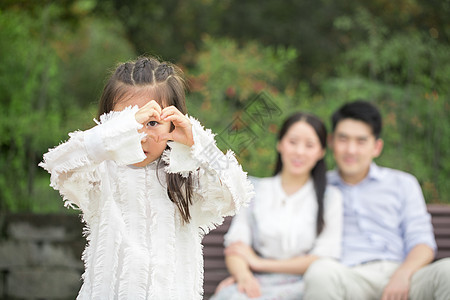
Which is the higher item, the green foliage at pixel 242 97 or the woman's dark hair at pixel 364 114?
the green foliage at pixel 242 97

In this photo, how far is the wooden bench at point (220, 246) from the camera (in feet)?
10.3

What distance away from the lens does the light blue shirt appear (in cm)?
298

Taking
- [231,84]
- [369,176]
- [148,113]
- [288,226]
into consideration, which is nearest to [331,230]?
[288,226]

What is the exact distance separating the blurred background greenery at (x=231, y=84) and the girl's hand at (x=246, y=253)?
1.59 ft

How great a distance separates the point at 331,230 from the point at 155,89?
4.61ft

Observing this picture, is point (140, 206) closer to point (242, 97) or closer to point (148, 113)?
point (148, 113)

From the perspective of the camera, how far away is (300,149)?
297cm

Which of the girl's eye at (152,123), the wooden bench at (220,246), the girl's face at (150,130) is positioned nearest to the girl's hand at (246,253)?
the wooden bench at (220,246)

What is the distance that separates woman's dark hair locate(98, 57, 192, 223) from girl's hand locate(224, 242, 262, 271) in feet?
3.65

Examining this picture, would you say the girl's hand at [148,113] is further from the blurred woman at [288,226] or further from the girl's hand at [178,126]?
the blurred woman at [288,226]

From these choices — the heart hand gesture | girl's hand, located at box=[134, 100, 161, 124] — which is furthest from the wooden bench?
girl's hand, located at box=[134, 100, 161, 124]

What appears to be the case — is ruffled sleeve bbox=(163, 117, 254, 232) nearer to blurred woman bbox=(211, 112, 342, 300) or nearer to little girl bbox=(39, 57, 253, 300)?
little girl bbox=(39, 57, 253, 300)

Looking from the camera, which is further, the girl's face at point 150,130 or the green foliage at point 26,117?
the green foliage at point 26,117

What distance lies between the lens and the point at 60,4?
18.9 feet
